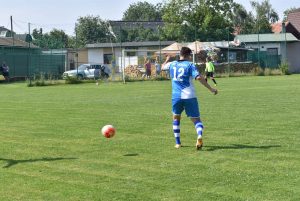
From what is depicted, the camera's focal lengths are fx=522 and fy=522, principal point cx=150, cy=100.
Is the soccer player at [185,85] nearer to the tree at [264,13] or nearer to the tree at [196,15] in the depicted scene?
the tree at [196,15]

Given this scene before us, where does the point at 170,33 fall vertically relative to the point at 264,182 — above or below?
above

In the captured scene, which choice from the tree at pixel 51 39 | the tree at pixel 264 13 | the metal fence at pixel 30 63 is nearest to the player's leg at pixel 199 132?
the metal fence at pixel 30 63

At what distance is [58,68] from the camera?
52312 mm

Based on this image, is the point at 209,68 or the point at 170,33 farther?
the point at 170,33

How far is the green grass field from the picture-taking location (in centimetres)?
688

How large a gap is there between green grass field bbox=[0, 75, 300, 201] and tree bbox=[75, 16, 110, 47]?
Answer: 83745 mm

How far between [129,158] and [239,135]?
316 cm

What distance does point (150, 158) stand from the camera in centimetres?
908

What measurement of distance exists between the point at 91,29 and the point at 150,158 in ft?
304

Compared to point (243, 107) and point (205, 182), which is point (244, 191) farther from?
point (243, 107)

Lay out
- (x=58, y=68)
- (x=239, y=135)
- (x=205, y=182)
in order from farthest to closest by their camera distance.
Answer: (x=58, y=68) → (x=239, y=135) → (x=205, y=182)

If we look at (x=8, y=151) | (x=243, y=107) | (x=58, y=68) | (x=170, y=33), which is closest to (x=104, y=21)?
(x=170, y=33)

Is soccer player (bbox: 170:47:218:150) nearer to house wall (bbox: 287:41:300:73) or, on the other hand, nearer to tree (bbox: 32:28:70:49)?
house wall (bbox: 287:41:300:73)

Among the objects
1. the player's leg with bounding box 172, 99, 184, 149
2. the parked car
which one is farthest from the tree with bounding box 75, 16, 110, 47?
the player's leg with bounding box 172, 99, 184, 149
